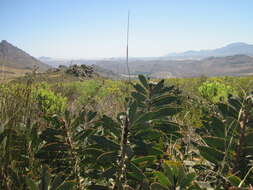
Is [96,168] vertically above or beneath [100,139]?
beneath

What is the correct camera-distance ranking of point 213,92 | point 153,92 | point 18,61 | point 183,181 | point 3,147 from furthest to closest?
point 18,61 → point 213,92 → point 153,92 → point 3,147 → point 183,181

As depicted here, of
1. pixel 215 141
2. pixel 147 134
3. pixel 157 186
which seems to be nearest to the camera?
pixel 157 186

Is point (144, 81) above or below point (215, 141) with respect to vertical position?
above

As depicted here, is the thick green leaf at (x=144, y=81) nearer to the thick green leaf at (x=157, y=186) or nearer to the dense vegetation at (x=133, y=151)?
the dense vegetation at (x=133, y=151)

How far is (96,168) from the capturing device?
3.12 feet

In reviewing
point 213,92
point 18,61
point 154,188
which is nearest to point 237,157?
point 154,188

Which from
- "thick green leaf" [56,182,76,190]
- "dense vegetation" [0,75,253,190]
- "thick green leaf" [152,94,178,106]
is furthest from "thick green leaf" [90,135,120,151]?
"thick green leaf" [152,94,178,106]

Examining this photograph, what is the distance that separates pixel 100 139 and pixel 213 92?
412cm

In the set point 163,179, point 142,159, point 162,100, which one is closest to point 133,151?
point 142,159

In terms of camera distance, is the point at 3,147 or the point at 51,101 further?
the point at 51,101

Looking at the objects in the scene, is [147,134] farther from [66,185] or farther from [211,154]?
[66,185]

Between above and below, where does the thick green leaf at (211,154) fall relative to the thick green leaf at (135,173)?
above

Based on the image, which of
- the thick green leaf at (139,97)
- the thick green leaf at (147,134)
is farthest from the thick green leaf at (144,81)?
the thick green leaf at (147,134)

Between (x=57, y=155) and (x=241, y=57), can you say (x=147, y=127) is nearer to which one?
(x=57, y=155)
